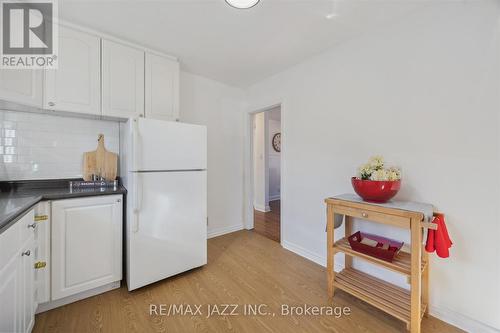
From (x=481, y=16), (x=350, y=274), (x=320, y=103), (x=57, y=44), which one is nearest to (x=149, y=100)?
(x=57, y=44)

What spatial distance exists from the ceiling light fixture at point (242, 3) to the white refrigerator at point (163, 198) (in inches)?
40.4

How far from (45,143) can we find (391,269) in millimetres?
3000

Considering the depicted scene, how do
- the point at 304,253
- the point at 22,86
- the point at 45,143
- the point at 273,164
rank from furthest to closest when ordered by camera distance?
the point at 273,164
the point at 304,253
the point at 45,143
the point at 22,86

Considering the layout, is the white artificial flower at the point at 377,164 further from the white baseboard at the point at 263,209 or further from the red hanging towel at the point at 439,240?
the white baseboard at the point at 263,209

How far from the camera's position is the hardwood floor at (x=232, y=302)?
4.60 feet

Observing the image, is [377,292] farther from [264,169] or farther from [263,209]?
[264,169]

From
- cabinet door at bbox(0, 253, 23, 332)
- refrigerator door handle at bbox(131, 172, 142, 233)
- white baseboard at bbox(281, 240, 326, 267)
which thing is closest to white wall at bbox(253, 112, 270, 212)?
white baseboard at bbox(281, 240, 326, 267)

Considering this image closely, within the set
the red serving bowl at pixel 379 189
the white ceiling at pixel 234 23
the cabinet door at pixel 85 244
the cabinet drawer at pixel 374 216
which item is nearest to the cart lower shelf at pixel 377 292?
the cabinet drawer at pixel 374 216

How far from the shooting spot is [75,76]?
1727 mm

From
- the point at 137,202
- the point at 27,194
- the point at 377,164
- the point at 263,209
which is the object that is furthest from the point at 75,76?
the point at 263,209

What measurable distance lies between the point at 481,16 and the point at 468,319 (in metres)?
1.98

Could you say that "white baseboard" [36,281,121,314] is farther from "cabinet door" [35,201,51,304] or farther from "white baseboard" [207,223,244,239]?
"white baseboard" [207,223,244,239]

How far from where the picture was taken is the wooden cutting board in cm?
199

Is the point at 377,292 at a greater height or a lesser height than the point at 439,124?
lesser
